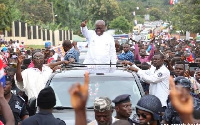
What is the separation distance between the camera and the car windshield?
8164 mm

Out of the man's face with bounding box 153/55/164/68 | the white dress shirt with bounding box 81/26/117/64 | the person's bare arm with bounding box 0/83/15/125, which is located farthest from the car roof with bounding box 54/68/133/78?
the person's bare arm with bounding box 0/83/15/125

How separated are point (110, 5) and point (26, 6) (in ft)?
53.1

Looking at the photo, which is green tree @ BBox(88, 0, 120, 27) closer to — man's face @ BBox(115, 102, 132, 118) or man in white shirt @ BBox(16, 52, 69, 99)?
man in white shirt @ BBox(16, 52, 69, 99)

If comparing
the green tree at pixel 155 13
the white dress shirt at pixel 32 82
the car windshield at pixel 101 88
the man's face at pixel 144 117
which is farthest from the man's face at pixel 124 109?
the green tree at pixel 155 13

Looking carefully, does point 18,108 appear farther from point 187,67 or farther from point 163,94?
point 187,67

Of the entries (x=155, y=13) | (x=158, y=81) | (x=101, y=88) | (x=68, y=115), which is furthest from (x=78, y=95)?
(x=155, y=13)

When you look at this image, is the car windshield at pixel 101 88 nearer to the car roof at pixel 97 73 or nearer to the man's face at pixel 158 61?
the car roof at pixel 97 73


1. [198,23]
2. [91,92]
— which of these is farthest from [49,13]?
[91,92]

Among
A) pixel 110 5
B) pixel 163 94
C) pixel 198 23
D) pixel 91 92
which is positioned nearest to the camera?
pixel 91 92

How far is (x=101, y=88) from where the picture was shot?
829 cm

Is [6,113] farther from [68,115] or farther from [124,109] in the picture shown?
[68,115]

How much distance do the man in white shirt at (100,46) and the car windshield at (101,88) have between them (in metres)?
2.18

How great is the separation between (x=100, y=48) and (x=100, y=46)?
4 cm

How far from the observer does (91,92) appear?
8.22m
